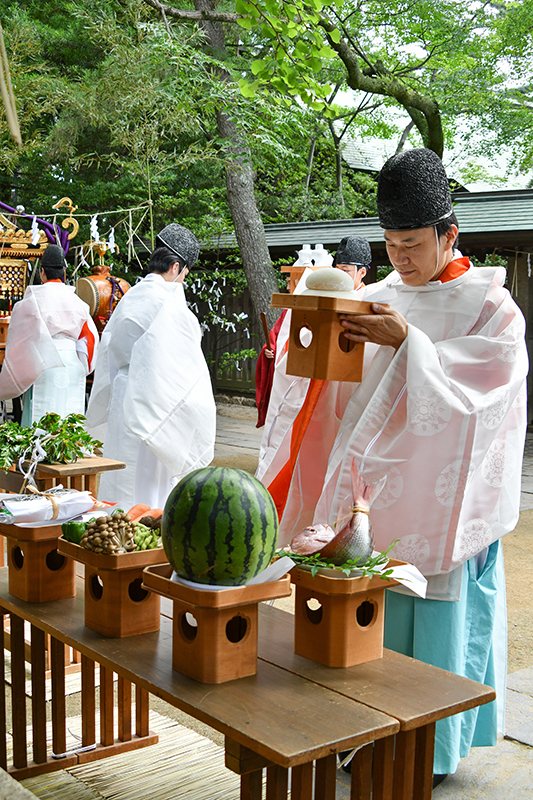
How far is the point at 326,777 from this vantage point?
5.16 ft

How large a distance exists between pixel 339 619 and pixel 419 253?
49.8 inches

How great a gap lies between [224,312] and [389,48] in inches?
263

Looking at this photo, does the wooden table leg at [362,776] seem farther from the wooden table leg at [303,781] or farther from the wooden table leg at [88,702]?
the wooden table leg at [88,702]

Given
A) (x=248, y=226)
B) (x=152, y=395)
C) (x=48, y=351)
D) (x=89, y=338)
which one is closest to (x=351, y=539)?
(x=152, y=395)

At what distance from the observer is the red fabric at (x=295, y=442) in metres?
2.60

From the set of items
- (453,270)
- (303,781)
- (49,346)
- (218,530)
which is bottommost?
(303,781)

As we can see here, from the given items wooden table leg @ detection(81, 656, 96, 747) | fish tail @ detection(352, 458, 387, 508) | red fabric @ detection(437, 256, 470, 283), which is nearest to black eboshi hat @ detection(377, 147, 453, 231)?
red fabric @ detection(437, 256, 470, 283)

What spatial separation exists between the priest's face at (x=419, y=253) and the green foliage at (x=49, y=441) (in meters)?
1.71

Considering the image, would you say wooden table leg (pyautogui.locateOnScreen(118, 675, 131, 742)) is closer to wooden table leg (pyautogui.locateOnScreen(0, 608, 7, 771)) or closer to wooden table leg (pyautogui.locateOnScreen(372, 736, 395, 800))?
wooden table leg (pyautogui.locateOnScreen(0, 608, 7, 771))

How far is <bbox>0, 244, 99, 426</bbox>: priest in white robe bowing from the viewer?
19.9ft

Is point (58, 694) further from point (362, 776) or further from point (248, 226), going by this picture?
point (248, 226)

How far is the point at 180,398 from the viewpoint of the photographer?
4.43 meters

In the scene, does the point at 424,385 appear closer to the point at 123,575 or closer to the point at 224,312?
the point at 123,575

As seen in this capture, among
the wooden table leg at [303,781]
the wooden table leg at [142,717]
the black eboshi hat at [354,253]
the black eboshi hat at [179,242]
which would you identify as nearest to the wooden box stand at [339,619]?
the wooden table leg at [303,781]
